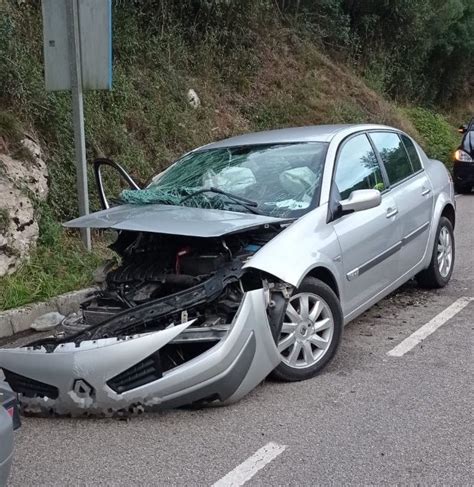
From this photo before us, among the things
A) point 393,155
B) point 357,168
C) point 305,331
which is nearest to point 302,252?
point 305,331

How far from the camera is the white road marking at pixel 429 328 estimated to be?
502 centimetres

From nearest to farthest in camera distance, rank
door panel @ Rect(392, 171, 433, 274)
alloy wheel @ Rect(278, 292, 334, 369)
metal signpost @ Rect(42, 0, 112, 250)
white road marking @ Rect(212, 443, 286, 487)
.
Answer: white road marking @ Rect(212, 443, 286, 487)
alloy wheel @ Rect(278, 292, 334, 369)
door panel @ Rect(392, 171, 433, 274)
metal signpost @ Rect(42, 0, 112, 250)

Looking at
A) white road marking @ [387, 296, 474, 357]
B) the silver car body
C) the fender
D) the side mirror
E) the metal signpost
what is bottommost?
white road marking @ [387, 296, 474, 357]

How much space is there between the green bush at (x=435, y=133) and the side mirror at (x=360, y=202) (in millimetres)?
13234

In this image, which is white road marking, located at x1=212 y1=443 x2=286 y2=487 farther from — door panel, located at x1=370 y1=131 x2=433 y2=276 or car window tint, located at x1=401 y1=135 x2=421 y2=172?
car window tint, located at x1=401 y1=135 x2=421 y2=172

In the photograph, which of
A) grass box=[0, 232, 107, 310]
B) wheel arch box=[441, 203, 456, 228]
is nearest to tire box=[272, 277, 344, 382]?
wheel arch box=[441, 203, 456, 228]

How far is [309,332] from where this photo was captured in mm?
4414

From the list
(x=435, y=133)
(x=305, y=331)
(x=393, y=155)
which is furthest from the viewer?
(x=435, y=133)

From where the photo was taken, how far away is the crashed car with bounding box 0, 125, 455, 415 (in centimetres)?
375

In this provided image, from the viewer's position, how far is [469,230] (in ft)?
32.6

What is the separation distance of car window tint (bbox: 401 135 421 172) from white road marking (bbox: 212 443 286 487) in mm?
3505

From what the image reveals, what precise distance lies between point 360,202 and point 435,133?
613 inches

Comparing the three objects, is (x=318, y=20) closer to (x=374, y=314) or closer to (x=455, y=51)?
(x=455, y=51)

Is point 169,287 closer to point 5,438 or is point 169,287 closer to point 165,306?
point 165,306
